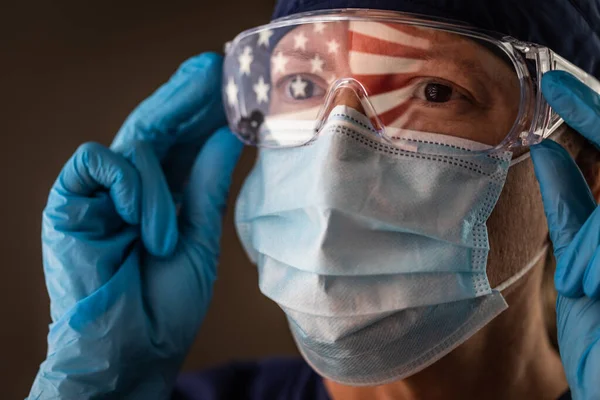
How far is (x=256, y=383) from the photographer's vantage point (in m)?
1.89

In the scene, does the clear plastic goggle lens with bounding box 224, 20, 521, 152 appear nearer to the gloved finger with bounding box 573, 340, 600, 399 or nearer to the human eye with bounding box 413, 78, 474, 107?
the human eye with bounding box 413, 78, 474, 107

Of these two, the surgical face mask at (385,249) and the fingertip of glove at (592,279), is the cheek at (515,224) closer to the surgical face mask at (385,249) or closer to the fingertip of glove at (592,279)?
the surgical face mask at (385,249)

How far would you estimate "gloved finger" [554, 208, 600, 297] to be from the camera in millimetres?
1195

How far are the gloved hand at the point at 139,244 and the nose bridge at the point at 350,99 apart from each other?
437mm

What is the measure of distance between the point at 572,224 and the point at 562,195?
0.06 metres

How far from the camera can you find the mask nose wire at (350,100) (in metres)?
1.36

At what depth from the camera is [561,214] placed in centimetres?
127

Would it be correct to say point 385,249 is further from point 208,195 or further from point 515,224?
point 208,195

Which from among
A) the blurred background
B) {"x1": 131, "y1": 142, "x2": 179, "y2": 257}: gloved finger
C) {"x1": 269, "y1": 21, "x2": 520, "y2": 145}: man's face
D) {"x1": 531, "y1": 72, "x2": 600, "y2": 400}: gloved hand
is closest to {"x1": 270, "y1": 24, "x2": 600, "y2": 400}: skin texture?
{"x1": 269, "y1": 21, "x2": 520, "y2": 145}: man's face

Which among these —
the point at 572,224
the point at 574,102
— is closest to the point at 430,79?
the point at 574,102

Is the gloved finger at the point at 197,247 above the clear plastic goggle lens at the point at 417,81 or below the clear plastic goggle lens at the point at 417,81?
below

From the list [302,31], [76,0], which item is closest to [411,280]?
[302,31]

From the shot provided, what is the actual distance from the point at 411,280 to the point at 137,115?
2.75 feet

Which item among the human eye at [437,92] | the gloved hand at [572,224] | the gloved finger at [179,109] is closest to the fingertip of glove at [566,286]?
the gloved hand at [572,224]
